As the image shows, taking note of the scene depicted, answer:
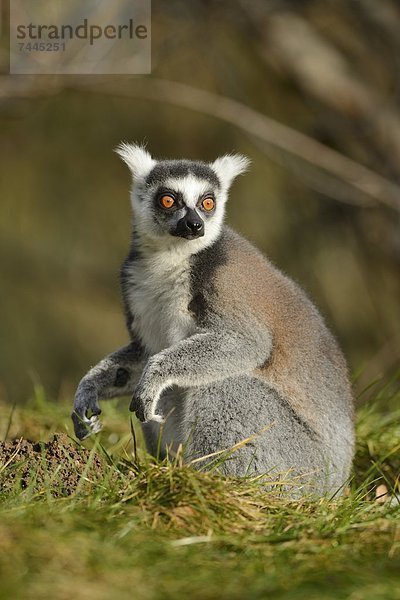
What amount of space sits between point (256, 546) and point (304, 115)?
11.7 metres

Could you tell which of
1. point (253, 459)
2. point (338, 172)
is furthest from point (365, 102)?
point (253, 459)

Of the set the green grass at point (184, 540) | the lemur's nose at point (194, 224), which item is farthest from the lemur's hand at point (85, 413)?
the lemur's nose at point (194, 224)

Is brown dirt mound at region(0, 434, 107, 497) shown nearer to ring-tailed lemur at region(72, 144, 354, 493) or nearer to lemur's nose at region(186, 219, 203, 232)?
ring-tailed lemur at region(72, 144, 354, 493)

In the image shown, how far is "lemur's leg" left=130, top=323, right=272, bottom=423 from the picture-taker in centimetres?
498

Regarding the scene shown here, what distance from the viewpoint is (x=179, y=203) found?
5.52m

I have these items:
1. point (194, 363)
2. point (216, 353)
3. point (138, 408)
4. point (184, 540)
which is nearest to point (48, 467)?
point (138, 408)

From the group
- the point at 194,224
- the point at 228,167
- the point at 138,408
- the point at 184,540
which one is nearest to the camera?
the point at 184,540

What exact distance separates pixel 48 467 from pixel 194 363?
99 cm

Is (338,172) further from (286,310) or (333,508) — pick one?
(333,508)

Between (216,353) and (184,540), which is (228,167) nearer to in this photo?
(216,353)

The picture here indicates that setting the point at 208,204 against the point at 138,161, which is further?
the point at 138,161

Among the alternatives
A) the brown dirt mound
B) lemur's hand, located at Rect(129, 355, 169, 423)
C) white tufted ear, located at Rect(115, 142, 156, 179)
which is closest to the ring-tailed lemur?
lemur's hand, located at Rect(129, 355, 169, 423)

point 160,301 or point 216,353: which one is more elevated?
point 160,301

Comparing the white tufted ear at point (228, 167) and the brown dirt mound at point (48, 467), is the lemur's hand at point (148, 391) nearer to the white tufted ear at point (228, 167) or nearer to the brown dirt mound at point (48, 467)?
the brown dirt mound at point (48, 467)
